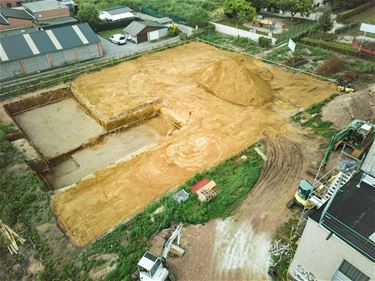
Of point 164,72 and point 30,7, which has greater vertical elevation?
point 30,7

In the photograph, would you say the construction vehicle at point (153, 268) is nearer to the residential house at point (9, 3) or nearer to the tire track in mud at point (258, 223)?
the tire track in mud at point (258, 223)

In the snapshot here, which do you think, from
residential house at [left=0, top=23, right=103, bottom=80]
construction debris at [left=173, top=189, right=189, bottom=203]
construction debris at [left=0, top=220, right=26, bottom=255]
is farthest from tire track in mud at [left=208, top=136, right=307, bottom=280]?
residential house at [left=0, top=23, right=103, bottom=80]

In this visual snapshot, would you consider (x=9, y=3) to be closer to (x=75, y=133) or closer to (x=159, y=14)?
(x=159, y=14)

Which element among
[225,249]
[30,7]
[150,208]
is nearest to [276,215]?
[225,249]

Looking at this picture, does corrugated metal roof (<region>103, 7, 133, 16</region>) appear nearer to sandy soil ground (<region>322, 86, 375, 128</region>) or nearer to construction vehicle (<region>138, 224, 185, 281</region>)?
sandy soil ground (<region>322, 86, 375, 128</region>)

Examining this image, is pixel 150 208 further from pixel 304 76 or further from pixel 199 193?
pixel 304 76

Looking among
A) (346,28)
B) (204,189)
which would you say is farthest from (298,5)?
(204,189)

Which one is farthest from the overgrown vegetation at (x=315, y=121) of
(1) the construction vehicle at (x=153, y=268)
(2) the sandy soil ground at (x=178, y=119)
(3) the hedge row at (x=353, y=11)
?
(3) the hedge row at (x=353, y=11)
